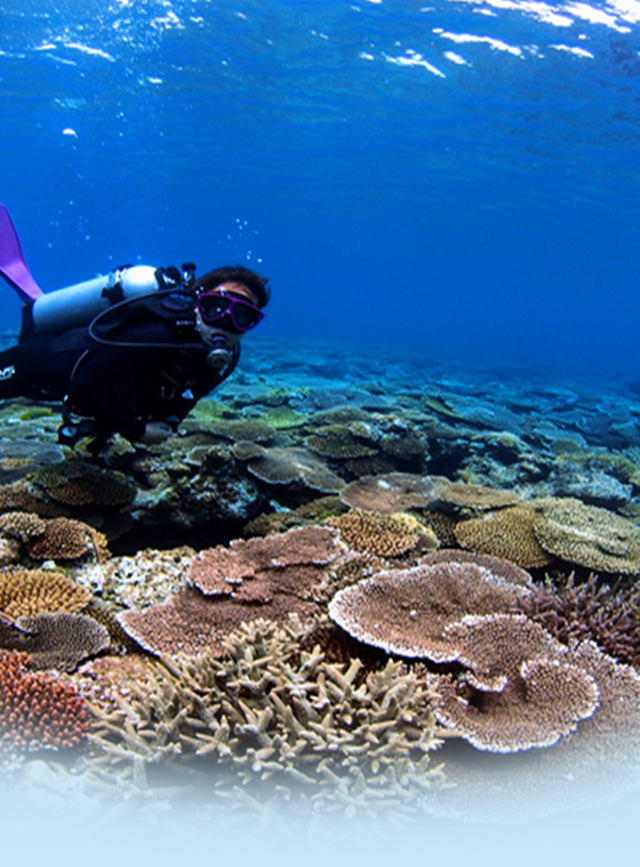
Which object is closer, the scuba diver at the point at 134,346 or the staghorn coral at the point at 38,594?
the staghorn coral at the point at 38,594

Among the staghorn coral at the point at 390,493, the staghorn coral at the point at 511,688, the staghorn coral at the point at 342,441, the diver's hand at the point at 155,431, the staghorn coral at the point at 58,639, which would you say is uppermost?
the staghorn coral at the point at 511,688

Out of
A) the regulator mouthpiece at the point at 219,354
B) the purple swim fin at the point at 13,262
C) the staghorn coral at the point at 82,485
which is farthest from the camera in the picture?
the purple swim fin at the point at 13,262

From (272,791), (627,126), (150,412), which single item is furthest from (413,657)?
(627,126)

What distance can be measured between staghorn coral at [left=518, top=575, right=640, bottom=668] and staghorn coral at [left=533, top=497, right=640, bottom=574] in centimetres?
85

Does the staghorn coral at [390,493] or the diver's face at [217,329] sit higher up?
the diver's face at [217,329]

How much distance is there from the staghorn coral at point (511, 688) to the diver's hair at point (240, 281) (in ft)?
11.4

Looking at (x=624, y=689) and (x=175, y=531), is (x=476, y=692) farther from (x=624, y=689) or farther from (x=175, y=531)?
(x=175, y=531)

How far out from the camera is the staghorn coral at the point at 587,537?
15.1 ft

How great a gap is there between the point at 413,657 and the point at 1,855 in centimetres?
200

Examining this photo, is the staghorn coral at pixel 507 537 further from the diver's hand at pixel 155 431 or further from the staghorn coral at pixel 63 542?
the staghorn coral at pixel 63 542

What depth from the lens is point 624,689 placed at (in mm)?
2846

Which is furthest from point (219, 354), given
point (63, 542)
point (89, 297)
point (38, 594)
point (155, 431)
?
point (38, 594)

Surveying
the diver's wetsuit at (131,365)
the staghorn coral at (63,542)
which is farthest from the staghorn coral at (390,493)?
the staghorn coral at (63,542)

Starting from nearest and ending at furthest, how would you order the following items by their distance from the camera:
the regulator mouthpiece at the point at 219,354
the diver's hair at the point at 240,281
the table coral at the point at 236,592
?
1. the table coral at the point at 236,592
2. the regulator mouthpiece at the point at 219,354
3. the diver's hair at the point at 240,281
